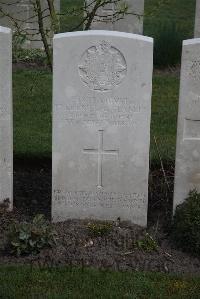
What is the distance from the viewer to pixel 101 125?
5922 mm

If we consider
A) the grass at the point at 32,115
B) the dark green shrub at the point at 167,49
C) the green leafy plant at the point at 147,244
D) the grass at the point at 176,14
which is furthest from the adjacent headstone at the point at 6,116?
the grass at the point at 176,14

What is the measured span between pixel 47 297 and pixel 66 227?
45.7 inches

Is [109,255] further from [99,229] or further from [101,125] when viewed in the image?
[101,125]

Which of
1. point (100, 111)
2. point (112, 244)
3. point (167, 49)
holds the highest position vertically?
point (167, 49)

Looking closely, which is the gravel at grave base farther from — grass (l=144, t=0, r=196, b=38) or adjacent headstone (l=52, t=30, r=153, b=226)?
grass (l=144, t=0, r=196, b=38)

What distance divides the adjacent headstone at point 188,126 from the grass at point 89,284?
106 cm

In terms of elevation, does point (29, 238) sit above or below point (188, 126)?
below

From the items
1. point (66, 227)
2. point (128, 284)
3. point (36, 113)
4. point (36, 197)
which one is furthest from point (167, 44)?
point (128, 284)

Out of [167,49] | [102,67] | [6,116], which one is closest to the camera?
[102,67]

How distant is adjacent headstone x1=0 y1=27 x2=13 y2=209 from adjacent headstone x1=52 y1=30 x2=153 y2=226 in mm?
438

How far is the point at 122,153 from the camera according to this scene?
6.00 m

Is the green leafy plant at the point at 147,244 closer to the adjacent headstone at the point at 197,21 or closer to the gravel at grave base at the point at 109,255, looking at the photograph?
the gravel at grave base at the point at 109,255

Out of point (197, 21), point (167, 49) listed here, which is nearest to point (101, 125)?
point (167, 49)

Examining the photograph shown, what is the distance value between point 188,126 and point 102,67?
91 cm
